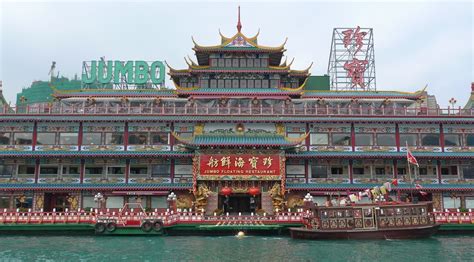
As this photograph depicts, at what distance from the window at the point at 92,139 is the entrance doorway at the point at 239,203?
14.0 metres

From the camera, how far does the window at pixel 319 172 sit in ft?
142

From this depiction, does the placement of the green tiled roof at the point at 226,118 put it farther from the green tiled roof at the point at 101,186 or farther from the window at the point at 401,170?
the green tiled roof at the point at 101,186

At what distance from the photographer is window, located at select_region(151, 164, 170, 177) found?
4284cm

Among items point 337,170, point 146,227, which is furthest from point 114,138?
point 337,170

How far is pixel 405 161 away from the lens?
4359cm

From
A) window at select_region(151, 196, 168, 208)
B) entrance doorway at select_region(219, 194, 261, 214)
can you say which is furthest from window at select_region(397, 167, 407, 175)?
window at select_region(151, 196, 168, 208)

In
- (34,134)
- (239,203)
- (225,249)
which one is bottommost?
(225,249)

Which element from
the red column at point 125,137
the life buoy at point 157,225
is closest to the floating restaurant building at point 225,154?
the red column at point 125,137

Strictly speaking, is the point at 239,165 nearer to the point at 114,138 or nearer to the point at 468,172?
the point at 114,138

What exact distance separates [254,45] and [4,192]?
30399 mm

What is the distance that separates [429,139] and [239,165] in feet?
65.8

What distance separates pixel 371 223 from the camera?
3231 centimetres

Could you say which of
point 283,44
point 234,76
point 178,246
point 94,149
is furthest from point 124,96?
point 178,246

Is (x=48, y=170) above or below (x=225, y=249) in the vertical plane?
above
